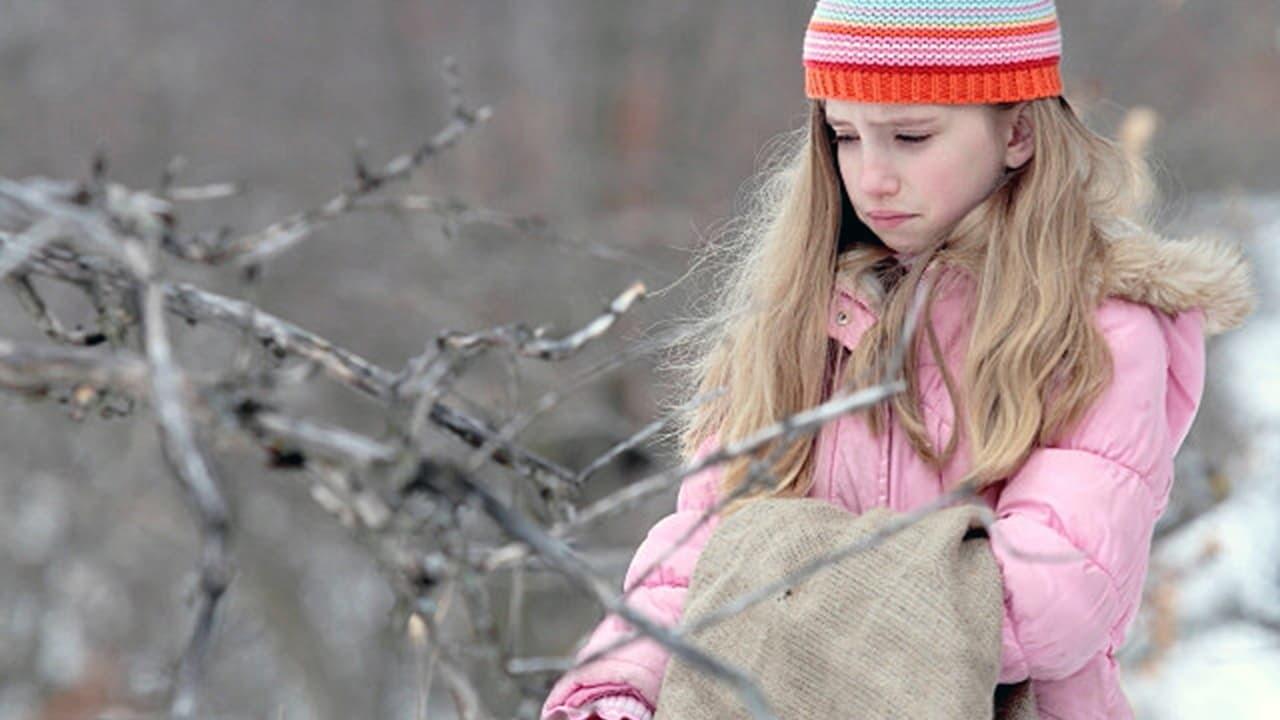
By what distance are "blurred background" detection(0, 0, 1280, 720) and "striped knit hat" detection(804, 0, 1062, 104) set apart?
160 inches

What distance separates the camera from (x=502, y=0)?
46.9 ft

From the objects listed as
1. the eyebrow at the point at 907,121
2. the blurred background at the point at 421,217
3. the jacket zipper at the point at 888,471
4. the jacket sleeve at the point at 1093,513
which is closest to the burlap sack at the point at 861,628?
the jacket sleeve at the point at 1093,513

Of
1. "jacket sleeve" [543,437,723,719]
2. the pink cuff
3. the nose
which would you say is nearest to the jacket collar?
the nose

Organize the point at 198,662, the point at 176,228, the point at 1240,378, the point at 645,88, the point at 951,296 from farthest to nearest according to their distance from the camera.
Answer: the point at 645,88 < the point at 1240,378 < the point at 951,296 < the point at 176,228 < the point at 198,662

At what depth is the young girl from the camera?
201 cm

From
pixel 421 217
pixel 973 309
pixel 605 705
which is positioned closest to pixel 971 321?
pixel 973 309

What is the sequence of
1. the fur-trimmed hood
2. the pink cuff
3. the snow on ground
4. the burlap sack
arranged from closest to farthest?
the burlap sack < the pink cuff < the fur-trimmed hood < the snow on ground

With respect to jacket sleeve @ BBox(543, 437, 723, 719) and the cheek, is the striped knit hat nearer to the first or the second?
the cheek

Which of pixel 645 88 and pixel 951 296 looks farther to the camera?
pixel 645 88

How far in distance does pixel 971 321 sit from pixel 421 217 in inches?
326

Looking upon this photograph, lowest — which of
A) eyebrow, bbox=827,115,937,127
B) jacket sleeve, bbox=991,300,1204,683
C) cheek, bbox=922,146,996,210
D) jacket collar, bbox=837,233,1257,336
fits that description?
jacket sleeve, bbox=991,300,1204,683

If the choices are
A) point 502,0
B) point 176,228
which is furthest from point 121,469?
point 176,228

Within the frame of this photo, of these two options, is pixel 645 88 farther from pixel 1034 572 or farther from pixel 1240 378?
pixel 1034 572

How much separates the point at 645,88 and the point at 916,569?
12499 millimetres
